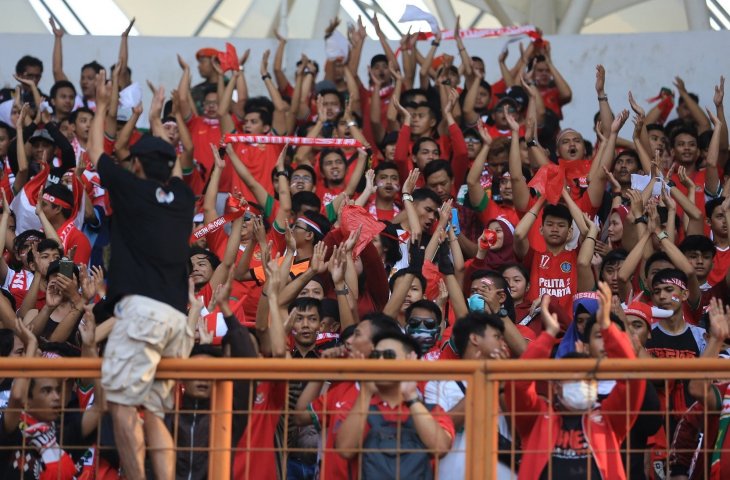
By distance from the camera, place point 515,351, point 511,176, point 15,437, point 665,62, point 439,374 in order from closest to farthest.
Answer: point 439,374 → point 15,437 → point 515,351 → point 511,176 → point 665,62

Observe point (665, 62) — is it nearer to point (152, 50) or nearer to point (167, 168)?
point (152, 50)

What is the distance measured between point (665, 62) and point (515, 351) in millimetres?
7217

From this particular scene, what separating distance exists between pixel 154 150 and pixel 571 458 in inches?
89.3

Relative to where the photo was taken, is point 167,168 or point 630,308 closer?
point 167,168

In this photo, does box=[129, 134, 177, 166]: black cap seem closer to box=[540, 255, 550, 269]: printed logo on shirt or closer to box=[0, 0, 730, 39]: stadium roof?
box=[540, 255, 550, 269]: printed logo on shirt

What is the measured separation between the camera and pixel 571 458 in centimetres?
687

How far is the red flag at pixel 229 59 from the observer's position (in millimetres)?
13984

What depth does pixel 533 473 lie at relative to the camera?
22.5 feet

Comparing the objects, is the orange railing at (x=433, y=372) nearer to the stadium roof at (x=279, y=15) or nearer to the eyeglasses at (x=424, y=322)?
the eyeglasses at (x=424, y=322)

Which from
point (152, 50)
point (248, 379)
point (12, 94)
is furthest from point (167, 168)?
point (152, 50)

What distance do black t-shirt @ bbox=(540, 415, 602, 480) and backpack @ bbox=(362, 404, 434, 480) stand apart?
0.55m

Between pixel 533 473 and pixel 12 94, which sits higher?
pixel 12 94

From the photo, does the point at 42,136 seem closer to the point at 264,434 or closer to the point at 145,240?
the point at 264,434

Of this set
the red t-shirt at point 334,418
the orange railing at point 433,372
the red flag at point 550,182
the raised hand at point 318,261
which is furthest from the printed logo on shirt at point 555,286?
the orange railing at point 433,372
